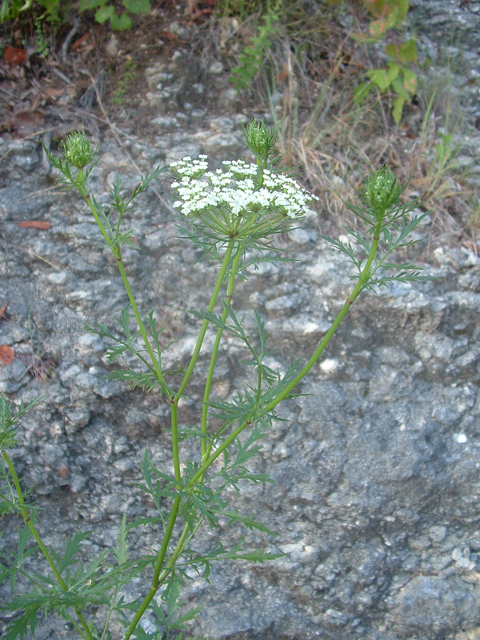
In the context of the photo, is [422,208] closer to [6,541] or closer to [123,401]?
[123,401]

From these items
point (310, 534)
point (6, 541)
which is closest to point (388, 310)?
point (310, 534)

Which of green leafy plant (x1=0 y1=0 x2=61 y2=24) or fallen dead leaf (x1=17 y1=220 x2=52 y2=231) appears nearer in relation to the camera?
fallen dead leaf (x1=17 y1=220 x2=52 y2=231)

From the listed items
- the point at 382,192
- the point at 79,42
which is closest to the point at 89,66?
the point at 79,42

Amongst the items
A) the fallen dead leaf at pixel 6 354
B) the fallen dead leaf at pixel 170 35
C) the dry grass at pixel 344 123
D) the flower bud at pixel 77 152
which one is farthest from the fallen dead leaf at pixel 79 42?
the flower bud at pixel 77 152

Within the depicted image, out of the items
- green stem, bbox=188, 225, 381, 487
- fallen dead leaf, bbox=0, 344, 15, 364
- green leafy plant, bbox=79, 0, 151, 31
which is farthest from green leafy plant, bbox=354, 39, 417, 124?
fallen dead leaf, bbox=0, 344, 15, 364

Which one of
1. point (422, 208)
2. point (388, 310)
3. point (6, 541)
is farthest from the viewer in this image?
point (422, 208)

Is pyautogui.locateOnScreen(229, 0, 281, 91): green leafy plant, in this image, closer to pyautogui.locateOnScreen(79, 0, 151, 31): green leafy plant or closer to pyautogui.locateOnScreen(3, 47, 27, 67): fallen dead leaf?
pyautogui.locateOnScreen(79, 0, 151, 31): green leafy plant
